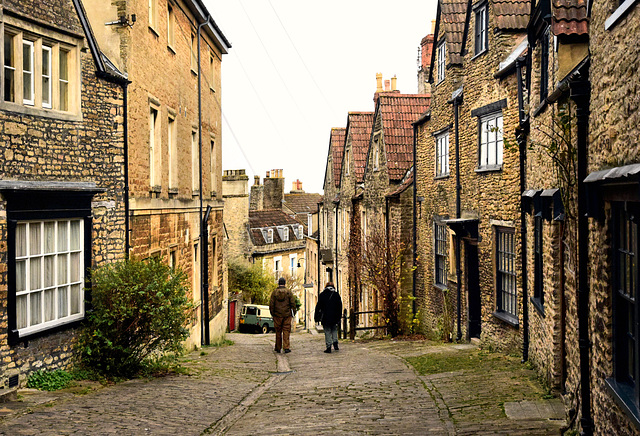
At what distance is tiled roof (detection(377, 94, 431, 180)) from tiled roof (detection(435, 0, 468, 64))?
5335mm

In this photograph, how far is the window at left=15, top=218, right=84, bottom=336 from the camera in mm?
10633

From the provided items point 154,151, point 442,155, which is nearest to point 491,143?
point 442,155

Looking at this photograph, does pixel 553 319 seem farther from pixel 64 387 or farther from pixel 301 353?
pixel 301 353

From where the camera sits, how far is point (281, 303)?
16828 mm

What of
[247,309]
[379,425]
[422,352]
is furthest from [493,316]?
[247,309]

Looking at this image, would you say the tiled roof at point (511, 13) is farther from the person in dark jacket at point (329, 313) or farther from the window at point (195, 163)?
the window at point (195, 163)

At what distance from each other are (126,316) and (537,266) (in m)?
7.28

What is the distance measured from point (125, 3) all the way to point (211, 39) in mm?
9966

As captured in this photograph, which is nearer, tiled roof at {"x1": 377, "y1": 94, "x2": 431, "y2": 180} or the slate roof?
tiled roof at {"x1": 377, "y1": 94, "x2": 431, "y2": 180}

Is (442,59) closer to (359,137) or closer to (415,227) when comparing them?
(415,227)

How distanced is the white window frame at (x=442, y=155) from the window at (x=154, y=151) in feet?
25.5

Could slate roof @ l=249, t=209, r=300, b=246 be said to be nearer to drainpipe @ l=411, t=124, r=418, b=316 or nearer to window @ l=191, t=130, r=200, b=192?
window @ l=191, t=130, r=200, b=192

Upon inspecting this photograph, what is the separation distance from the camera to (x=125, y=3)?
13883 mm

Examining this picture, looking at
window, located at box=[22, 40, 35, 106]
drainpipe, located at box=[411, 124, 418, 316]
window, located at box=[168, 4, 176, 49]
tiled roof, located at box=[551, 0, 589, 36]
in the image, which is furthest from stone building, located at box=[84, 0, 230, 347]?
tiled roof, located at box=[551, 0, 589, 36]
